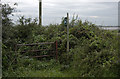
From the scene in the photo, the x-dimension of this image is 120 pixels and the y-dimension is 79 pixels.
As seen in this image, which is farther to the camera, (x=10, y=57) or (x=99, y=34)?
(x=99, y=34)

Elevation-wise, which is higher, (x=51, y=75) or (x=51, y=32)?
(x=51, y=32)

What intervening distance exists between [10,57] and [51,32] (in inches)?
155

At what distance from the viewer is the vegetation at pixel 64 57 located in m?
5.85

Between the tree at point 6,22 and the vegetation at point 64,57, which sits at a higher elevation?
the tree at point 6,22

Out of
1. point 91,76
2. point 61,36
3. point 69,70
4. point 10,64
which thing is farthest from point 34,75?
point 61,36

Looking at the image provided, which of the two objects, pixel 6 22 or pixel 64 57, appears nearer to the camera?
pixel 6 22

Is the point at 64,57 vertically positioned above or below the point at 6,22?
below

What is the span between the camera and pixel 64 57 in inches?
302

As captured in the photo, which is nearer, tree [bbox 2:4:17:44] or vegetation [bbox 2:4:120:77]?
vegetation [bbox 2:4:120:77]

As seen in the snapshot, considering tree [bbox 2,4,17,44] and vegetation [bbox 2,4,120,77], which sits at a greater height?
tree [bbox 2,4,17,44]

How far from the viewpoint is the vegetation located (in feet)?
19.2

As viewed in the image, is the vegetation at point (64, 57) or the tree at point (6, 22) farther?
the tree at point (6, 22)

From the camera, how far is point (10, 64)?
5965 millimetres

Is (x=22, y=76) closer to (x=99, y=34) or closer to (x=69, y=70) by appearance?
(x=69, y=70)
